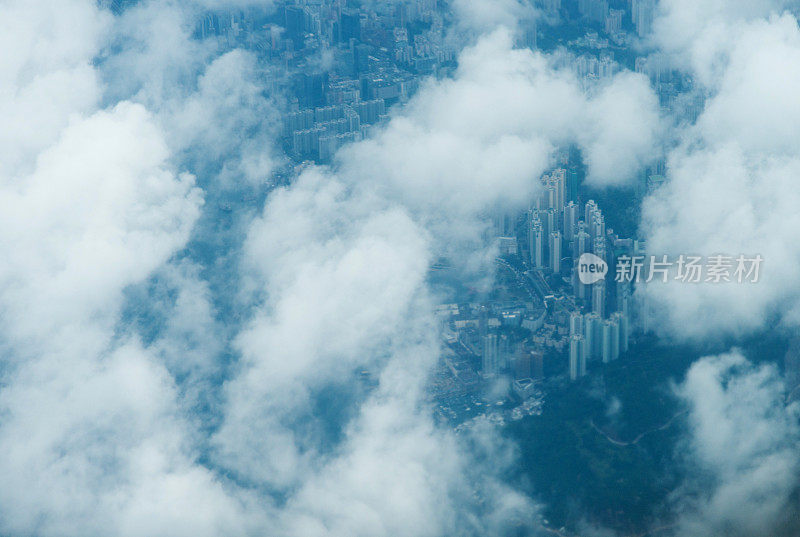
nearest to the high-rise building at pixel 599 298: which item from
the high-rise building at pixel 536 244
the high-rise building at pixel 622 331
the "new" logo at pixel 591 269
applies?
the "new" logo at pixel 591 269

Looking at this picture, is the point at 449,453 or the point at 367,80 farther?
the point at 367,80

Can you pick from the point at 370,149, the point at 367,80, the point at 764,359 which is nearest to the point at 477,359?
the point at 764,359

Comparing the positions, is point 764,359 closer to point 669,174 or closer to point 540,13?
point 669,174

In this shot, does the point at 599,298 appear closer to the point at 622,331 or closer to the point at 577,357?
the point at 622,331

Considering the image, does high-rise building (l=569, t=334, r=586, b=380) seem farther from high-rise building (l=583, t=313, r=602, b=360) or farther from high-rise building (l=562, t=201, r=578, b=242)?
high-rise building (l=562, t=201, r=578, b=242)

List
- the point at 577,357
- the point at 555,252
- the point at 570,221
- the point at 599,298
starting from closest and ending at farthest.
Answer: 1. the point at 577,357
2. the point at 599,298
3. the point at 555,252
4. the point at 570,221

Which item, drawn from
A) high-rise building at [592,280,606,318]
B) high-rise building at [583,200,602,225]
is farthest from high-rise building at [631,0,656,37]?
high-rise building at [592,280,606,318]

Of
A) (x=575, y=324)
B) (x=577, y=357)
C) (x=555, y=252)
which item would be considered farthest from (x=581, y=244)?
(x=577, y=357)

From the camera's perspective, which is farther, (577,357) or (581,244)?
(581,244)

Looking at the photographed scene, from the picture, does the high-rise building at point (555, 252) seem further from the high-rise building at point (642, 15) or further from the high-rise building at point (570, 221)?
the high-rise building at point (642, 15)
